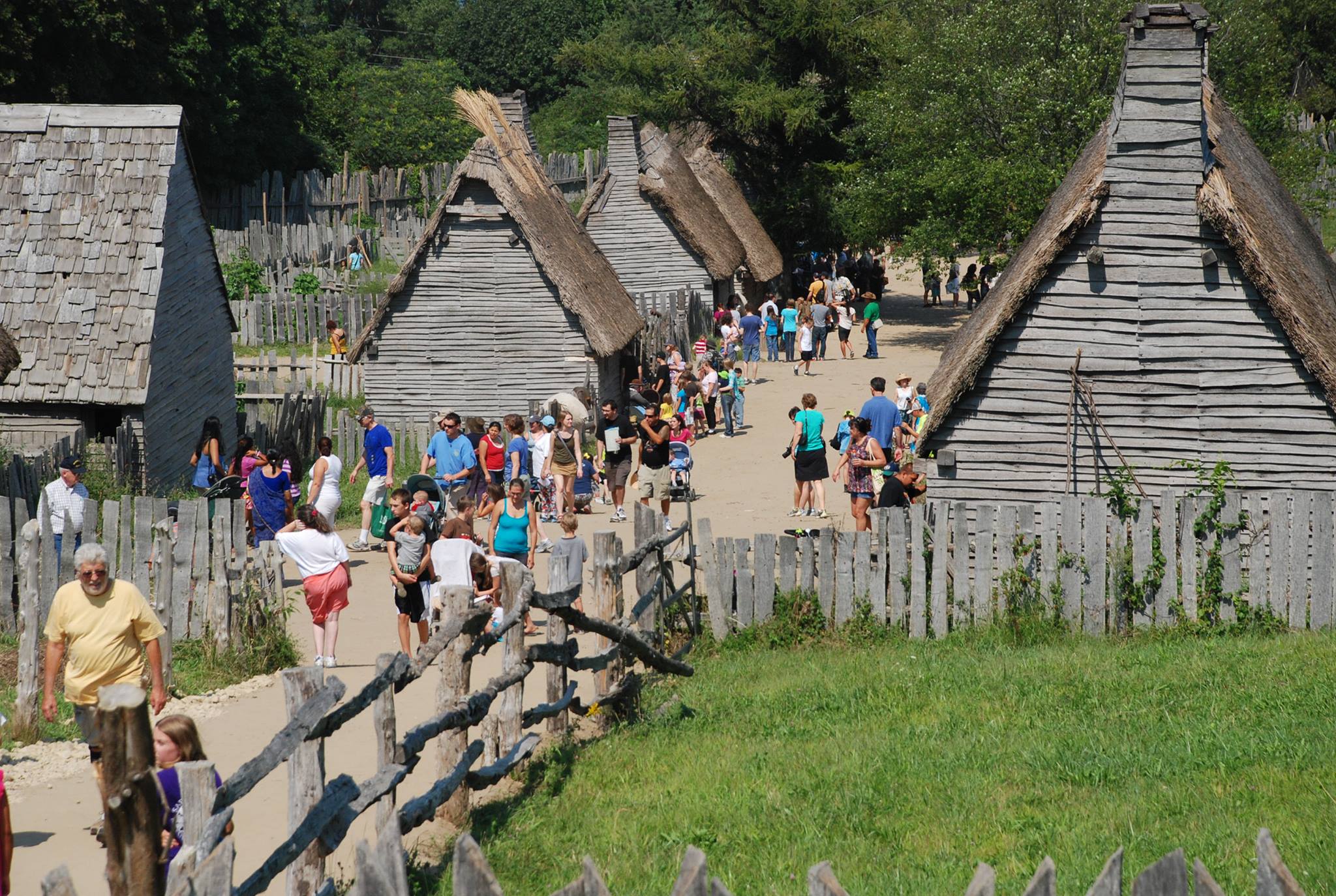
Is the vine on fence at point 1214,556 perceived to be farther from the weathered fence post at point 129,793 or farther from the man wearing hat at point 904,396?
the man wearing hat at point 904,396

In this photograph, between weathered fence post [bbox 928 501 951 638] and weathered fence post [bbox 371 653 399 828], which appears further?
weathered fence post [bbox 928 501 951 638]

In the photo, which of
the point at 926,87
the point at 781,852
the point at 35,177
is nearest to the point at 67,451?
the point at 35,177

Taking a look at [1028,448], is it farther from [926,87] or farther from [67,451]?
[926,87]

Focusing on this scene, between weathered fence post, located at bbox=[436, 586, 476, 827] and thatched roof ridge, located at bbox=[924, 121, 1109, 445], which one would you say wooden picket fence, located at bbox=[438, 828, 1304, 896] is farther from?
thatched roof ridge, located at bbox=[924, 121, 1109, 445]

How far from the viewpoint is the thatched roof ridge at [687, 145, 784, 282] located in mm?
40344

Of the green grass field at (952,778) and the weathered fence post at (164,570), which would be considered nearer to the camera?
the green grass field at (952,778)

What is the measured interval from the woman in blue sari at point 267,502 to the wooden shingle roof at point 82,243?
3553mm

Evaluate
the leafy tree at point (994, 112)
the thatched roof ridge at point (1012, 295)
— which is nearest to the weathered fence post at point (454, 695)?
the thatched roof ridge at point (1012, 295)

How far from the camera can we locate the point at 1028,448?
45.0 feet

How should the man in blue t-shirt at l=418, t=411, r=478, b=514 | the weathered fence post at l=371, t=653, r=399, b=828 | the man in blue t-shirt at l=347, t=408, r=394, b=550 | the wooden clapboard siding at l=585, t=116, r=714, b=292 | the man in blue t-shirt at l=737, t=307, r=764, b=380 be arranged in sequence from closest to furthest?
the weathered fence post at l=371, t=653, r=399, b=828
the man in blue t-shirt at l=347, t=408, r=394, b=550
the man in blue t-shirt at l=418, t=411, r=478, b=514
the man in blue t-shirt at l=737, t=307, r=764, b=380
the wooden clapboard siding at l=585, t=116, r=714, b=292

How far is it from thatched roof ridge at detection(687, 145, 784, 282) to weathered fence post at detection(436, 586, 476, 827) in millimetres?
32711

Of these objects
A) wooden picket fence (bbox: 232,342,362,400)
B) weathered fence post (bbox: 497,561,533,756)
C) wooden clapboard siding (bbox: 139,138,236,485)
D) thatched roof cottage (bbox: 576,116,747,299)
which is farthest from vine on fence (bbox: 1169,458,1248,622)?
thatched roof cottage (bbox: 576,116,747,299)

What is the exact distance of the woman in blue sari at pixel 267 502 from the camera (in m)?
15.3

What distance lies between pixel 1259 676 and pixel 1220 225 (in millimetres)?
4929
